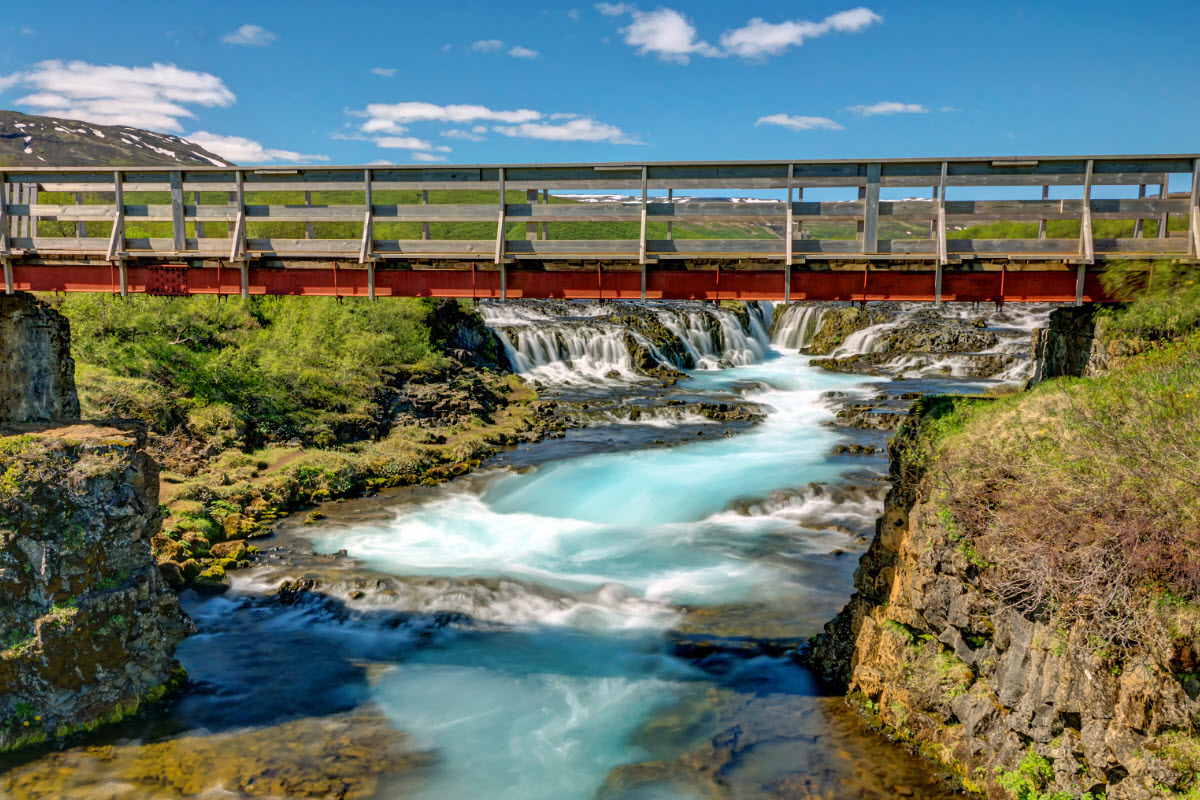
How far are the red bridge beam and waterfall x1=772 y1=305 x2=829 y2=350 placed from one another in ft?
146

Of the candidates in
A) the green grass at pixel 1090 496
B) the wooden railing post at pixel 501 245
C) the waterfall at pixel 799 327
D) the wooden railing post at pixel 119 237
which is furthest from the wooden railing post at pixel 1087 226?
the waterfall at pixel 799 327

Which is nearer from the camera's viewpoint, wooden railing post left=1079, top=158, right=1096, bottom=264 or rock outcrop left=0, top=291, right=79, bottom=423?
wooden railing post left=1079, top=158, right=1096, bottom=264

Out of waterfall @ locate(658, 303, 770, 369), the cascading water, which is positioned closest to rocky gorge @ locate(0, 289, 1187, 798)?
the cascading water

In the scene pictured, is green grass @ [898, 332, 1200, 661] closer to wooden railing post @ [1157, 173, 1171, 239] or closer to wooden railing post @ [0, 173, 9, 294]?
wooden railing post @ [1157, 173, 1171, 239]

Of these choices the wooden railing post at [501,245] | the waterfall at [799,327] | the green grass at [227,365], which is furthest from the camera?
the waterfall at [799,327]

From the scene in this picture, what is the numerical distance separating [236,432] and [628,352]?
2618cm

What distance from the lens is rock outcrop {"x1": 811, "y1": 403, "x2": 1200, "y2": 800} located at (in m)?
Result: 9.24

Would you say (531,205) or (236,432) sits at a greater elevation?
(531,205)

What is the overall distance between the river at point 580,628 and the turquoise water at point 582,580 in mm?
61

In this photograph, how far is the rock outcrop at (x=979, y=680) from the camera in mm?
9242

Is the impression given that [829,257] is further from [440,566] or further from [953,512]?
[440,566]

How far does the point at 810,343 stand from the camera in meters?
59.3

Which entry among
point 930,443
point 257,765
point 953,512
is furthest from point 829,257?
point 257,765

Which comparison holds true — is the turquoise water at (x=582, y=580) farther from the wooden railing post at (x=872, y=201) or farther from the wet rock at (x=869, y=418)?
the wooden railing post at (x=872, y=201)
